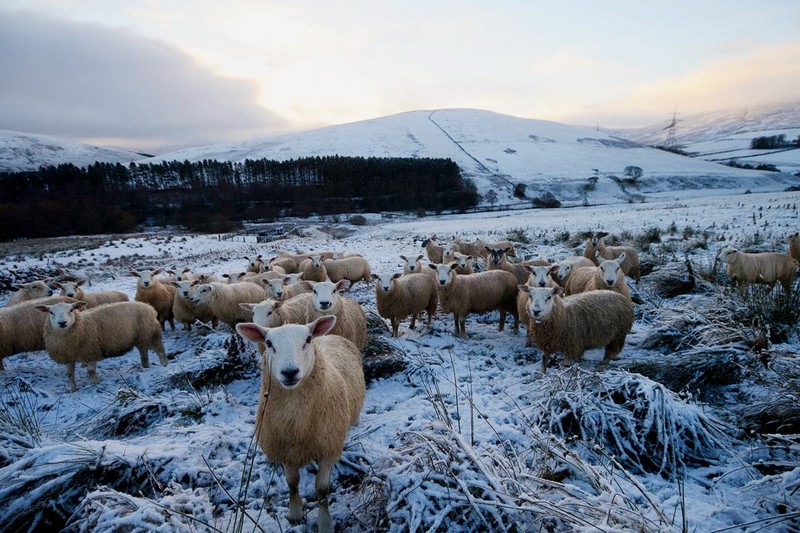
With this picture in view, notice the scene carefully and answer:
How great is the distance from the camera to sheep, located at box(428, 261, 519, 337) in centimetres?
805

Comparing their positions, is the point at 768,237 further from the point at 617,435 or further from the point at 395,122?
the point at 395,122

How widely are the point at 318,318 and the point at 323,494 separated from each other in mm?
1516

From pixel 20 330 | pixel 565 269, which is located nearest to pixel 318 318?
pixel 20 330

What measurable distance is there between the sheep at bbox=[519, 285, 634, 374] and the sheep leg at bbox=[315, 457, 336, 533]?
3833mm

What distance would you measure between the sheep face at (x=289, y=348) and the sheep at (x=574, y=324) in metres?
3.81

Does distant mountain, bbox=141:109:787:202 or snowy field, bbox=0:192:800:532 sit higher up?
distant mountain, bbox=141:109:787:202

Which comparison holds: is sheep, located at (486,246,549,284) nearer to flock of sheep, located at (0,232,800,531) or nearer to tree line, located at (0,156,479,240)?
flock of sheep, located at (0,232,800,531)

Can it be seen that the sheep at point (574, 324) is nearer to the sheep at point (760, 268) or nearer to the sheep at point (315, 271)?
the sheep at point (760, 268)

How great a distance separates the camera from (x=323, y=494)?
9.94ft

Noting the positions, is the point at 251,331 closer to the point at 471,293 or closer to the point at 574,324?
the point at 574,324

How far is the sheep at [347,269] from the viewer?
43.8 feet

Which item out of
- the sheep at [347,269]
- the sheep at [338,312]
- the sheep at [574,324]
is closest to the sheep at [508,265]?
the sheep at [574,324]

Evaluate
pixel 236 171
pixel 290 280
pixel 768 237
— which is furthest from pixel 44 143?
pixel 768 237

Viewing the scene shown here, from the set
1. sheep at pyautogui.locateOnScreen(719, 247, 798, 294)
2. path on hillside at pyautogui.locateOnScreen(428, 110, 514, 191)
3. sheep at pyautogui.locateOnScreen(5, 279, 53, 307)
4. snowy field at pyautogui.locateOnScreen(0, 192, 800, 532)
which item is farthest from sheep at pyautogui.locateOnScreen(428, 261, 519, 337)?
path on hillside at pyautogui.locateOnScreen(428, 110, 514, 191)
